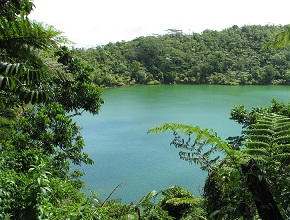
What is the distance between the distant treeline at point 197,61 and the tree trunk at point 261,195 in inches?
1196

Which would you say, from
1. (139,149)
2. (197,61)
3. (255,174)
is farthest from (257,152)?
(197,61)

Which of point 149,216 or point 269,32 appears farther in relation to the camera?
point 269,32

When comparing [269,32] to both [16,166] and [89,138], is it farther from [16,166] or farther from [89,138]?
[16,166]

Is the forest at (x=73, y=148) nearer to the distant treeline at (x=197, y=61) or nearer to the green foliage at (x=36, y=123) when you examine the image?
the green foliage at (x=36, y=123)

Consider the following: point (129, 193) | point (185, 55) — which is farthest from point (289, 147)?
point (185, 55)

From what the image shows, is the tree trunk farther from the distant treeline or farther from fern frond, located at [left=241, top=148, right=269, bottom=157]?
the distant treeline

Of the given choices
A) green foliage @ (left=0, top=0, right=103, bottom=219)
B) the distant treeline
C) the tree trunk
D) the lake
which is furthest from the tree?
the distant treeline

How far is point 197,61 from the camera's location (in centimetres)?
4066

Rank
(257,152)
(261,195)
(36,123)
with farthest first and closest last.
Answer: (36,123), (257,152), (261,195)

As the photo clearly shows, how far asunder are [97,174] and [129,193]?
55.0 inches

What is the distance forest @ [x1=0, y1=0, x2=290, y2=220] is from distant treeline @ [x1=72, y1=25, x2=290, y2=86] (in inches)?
1063

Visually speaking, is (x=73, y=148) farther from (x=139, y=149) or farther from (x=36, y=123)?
(x=139, y=149)

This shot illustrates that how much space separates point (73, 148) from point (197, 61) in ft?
124

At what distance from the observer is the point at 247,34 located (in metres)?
44.5
